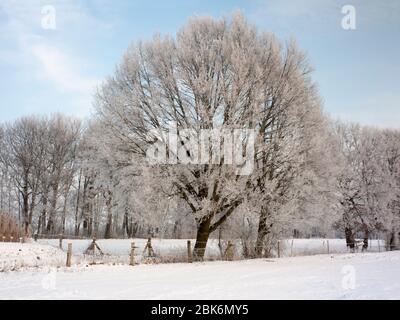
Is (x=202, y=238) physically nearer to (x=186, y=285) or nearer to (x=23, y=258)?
(x=23, y=258)

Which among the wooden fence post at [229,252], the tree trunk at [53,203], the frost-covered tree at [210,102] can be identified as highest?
the frost-covered tree at [210,102]

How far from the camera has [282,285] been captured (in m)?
11.5

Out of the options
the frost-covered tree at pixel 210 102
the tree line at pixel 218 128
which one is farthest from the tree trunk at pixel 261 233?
the frost-covered tree at pixel 210 102

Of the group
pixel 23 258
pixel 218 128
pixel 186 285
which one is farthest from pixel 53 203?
pixel 186 285

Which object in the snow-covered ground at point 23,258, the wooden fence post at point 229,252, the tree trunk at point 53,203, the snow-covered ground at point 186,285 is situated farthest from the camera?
the tree trunk at point 53,203

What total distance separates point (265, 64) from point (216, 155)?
6.39 meters

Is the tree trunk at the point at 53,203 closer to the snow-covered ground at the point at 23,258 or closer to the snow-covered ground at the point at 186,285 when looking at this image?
the snow-covered ground at the point at 23,258

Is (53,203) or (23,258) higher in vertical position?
(53,203)

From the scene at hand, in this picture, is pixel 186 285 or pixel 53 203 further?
pixel 53 203

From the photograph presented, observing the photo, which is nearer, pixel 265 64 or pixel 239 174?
pixel 239 174

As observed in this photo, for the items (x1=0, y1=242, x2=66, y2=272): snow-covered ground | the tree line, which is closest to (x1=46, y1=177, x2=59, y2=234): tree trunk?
the tree line
